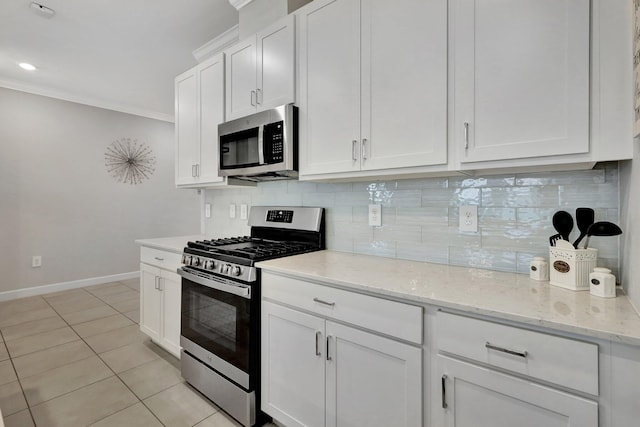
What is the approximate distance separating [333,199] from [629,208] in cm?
143

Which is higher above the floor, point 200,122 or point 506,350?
point 200,122

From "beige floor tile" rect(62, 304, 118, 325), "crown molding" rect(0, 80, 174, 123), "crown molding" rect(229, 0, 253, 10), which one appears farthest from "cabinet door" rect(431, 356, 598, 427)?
"crown molding" rect(0, 80, 174, 123)

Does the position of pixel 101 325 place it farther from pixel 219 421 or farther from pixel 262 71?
pixel 262 71

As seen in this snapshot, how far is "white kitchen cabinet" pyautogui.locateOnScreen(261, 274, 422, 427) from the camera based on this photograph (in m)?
1.16

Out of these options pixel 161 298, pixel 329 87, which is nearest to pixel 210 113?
pixel 329 87

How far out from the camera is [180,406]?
187cm

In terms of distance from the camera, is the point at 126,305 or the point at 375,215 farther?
the point at 126,305

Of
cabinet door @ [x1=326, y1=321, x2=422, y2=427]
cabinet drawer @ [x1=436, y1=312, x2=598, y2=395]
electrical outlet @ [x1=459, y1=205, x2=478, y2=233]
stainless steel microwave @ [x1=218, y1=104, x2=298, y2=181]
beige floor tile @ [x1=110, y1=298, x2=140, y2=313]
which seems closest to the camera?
cabinet drawer @ [x1=436, y1=312, x2=598, y2=395]

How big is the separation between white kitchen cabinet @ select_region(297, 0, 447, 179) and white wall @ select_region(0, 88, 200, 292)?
13.4ft

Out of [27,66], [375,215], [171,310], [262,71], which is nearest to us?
[375,215]

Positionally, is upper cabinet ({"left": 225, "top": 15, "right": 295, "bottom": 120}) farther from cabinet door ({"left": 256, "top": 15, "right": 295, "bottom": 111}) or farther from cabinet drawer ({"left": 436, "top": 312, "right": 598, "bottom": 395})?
cabinet drawer ({"left": 436, "top": 312, "right": 598, "bottom": 395})

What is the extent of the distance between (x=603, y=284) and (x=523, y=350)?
16.8 inches

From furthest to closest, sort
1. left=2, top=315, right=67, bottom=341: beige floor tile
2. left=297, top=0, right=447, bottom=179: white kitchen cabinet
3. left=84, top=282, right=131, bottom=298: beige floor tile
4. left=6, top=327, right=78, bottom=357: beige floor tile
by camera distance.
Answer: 1. left=84, top=282, right=131, bottom=298: beige floor tile
2. left=2, top=315, right=67, bottom=341: beige floor tile
3. left=6, top=327, right=78, bottom=357: beige floor tile
4. left=297, top=0, right=447, bottom=179: white kitchen cabinet

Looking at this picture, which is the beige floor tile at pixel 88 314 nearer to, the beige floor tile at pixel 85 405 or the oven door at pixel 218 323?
the beige floor tile at pixel 85 405
